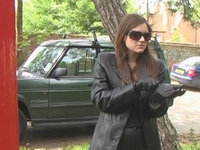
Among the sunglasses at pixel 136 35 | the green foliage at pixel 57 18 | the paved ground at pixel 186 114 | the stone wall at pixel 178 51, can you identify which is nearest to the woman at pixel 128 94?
the sunglasses at pixel 136 35

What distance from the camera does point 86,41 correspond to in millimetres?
6480

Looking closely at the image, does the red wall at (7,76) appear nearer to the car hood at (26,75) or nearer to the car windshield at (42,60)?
the car hood at (26,75)

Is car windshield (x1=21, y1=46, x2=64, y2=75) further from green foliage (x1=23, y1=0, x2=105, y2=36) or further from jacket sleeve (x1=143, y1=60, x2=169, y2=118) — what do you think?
green foliage (x1=23, y1=0, x2=105, y2=36)

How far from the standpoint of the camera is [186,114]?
29.6 feet

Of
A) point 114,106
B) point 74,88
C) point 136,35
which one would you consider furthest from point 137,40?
point 74,88

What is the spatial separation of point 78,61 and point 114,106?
170 inches

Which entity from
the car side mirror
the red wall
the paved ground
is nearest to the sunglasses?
the red wall

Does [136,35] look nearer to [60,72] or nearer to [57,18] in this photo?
[60,72]

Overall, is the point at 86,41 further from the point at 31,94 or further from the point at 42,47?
the point at 31,94

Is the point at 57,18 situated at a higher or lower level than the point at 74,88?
higher

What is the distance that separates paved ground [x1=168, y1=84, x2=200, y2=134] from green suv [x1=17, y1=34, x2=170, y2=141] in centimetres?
216

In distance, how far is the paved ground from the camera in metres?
7.54

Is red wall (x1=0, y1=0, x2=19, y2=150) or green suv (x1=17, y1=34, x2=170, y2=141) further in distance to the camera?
green suv (x1=17, y1=34, x2=170, y2=141)

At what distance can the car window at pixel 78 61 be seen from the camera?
20.0 ft
